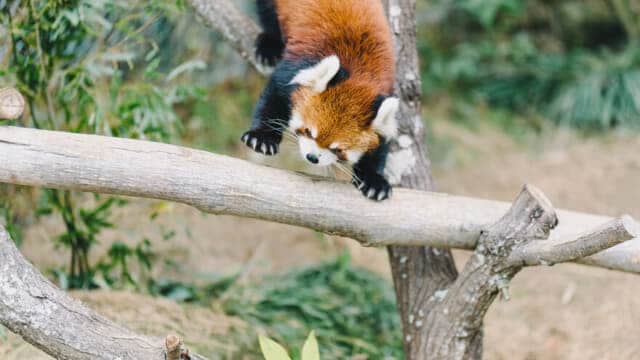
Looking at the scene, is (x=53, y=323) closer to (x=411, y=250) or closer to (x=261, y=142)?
(x=261, y=142)

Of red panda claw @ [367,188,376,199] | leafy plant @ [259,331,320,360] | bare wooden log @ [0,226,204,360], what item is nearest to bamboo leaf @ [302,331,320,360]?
leafy plant @ [259,331,320,360]

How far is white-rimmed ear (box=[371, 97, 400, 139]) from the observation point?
254 cm

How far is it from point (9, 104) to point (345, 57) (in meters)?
0.95

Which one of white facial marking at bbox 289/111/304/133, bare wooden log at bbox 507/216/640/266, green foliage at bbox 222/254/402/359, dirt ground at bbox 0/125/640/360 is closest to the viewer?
bare wooden log at bbox 507/216/640/266

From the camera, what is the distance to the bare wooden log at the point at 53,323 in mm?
2150

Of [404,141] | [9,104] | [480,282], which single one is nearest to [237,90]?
[404,141]

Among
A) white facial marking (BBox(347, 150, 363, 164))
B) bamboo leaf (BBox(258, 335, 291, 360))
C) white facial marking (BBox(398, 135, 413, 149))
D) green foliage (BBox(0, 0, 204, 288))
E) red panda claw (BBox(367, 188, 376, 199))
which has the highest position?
white facial marking (BBox(347, 150, 363, 164))

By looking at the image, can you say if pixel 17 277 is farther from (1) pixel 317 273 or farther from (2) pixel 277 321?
(1) pixel 317 273

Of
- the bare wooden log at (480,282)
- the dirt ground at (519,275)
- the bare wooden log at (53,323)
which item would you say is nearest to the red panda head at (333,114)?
the bare wooden log at (480,282)

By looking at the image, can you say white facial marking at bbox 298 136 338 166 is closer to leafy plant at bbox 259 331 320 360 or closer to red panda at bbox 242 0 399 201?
red panda at bbox 242 0 399 201

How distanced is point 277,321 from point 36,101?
1.20 metres

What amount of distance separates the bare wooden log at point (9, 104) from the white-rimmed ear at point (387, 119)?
0.95 m

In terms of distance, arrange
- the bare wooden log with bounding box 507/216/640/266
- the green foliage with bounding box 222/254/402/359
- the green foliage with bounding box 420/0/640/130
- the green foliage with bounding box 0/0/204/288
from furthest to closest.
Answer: the green foliage with bounding box 420/0/640/130 < the green foliage with bounding box 222/254/402/359 < the green foliage with bounding box 0/0/204/288 < the bare wooden log with bounding box 507/216/640/266

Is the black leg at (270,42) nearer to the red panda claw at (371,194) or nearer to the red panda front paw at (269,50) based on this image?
the red panda front paw at (269,50)
